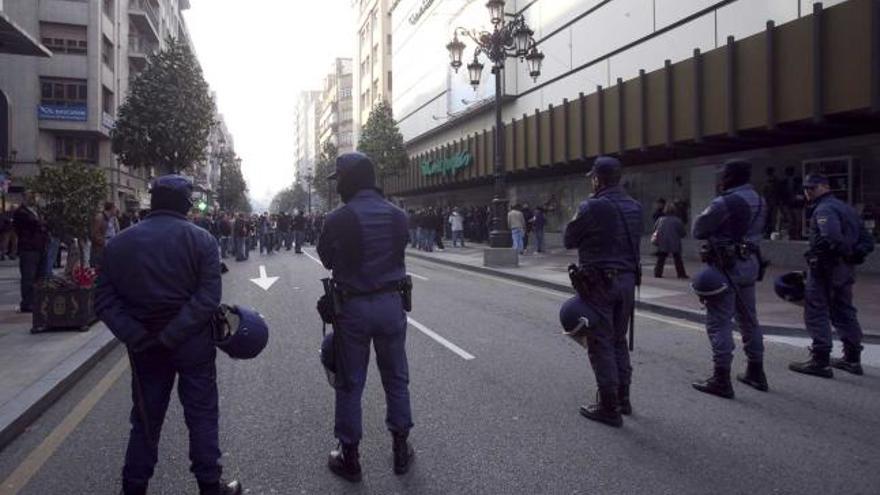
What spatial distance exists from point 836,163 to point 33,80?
3453 centimetres

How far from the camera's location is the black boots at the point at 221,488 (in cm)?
340

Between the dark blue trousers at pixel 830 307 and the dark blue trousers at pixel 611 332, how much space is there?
2.42 m

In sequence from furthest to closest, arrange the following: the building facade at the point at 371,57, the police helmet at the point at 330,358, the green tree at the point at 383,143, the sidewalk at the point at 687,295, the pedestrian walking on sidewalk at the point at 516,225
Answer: the building facade at the point at 371,57, the green tree at the point at 383,143, the pedestrian walking on sidewalk at the point at 516,225, the sidewalk at the point at 687,295, the police helmet at the point at 330,358

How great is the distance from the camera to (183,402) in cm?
338

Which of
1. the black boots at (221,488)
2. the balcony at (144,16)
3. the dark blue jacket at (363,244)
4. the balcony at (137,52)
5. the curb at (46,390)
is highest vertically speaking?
the balcony at (144,16)

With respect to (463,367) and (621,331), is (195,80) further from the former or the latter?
(621,331)

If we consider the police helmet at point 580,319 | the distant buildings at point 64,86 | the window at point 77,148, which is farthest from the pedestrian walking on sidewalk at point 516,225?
the window at point 77,148

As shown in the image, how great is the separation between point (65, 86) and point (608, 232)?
36668mm

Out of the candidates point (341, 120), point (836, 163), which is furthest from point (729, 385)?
point (341, 120)

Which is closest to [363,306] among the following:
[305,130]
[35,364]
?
[35,364]

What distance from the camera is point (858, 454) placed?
416 cm

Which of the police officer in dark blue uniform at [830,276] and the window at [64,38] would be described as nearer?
the police officer in dark blue uniform at [830,276]

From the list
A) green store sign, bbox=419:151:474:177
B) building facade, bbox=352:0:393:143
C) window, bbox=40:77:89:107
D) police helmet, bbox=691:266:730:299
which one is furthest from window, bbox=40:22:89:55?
police helmet, bbox=691:266:730:299

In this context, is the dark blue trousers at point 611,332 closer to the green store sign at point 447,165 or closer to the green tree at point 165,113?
the green store sign at point 447,165
